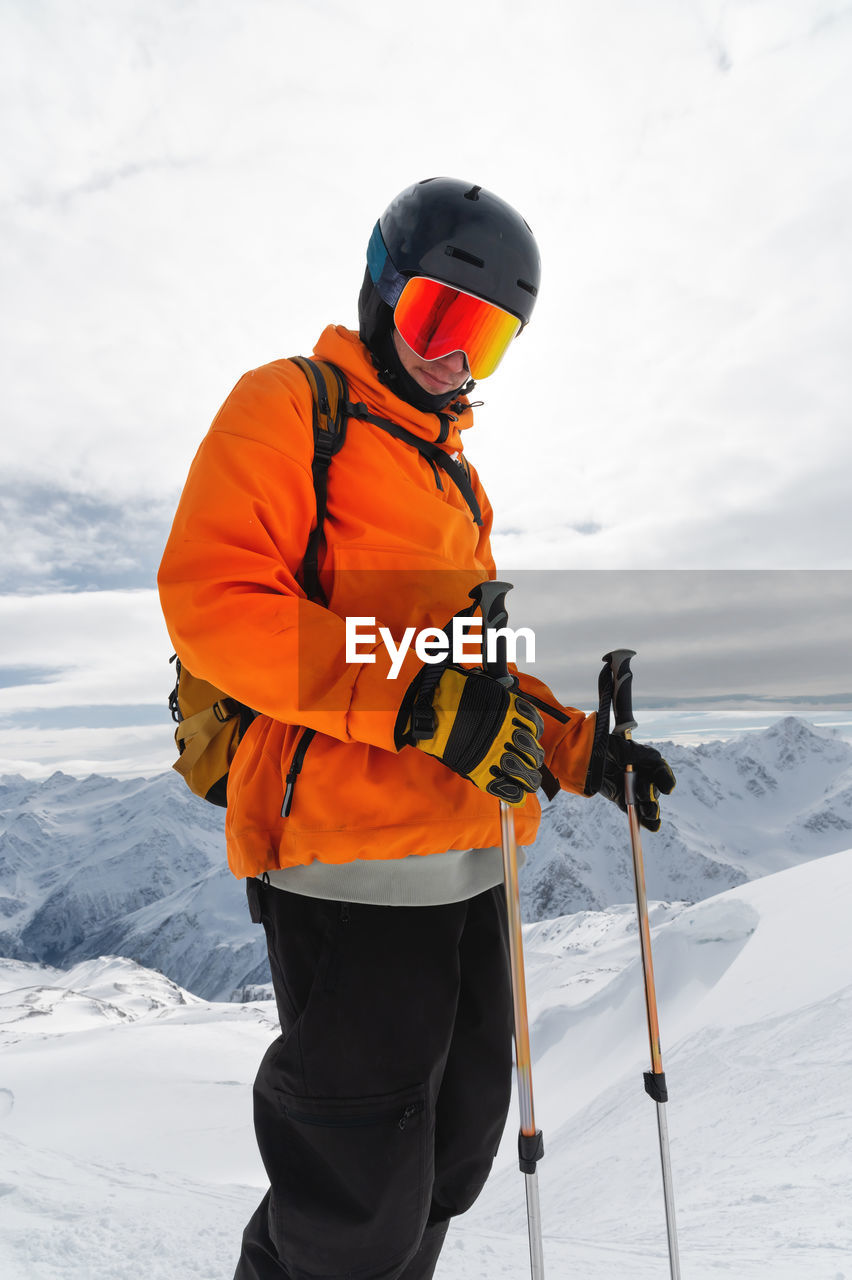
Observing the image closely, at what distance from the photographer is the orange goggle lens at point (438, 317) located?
2.22 m

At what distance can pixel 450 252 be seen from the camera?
2.23m

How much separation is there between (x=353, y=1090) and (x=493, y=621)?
118 cm

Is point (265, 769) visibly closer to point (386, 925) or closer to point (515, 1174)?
point (386, 925)

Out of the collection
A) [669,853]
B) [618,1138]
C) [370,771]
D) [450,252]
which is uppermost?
[450,252]

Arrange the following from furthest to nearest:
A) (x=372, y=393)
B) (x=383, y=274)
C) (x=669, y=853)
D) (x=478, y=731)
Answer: (x=669, y=853) → (x=383, y=274) → (x=372, y=393) → (x=478, y=731)

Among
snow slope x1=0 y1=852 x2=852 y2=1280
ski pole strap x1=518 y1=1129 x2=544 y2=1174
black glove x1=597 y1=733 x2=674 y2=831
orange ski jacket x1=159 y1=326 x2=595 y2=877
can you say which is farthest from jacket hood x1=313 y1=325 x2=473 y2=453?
A: snow slope x1=0 y1=852 x2=852 y2=1280

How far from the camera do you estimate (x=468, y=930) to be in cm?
222

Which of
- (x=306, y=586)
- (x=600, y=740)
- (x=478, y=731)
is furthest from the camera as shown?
(x=600, y=740)

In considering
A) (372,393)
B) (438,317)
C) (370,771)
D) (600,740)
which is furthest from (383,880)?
(438,317)

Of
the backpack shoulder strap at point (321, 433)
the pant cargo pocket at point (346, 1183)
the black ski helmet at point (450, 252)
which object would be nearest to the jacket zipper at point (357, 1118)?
the pant cargo pocket at point (346, 1183)

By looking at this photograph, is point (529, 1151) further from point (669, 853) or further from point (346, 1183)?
point (669, 853)

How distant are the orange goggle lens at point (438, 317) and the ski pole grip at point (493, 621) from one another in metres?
0.83

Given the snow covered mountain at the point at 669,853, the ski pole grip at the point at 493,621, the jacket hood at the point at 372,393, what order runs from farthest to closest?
the snow covered mountain at the point at 669,853
the jacket hood at the point at 372,393
the ski pole grip at the point at 493,621

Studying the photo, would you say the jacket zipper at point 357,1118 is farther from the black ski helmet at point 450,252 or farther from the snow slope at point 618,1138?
the black ski helmet at point 450,252
